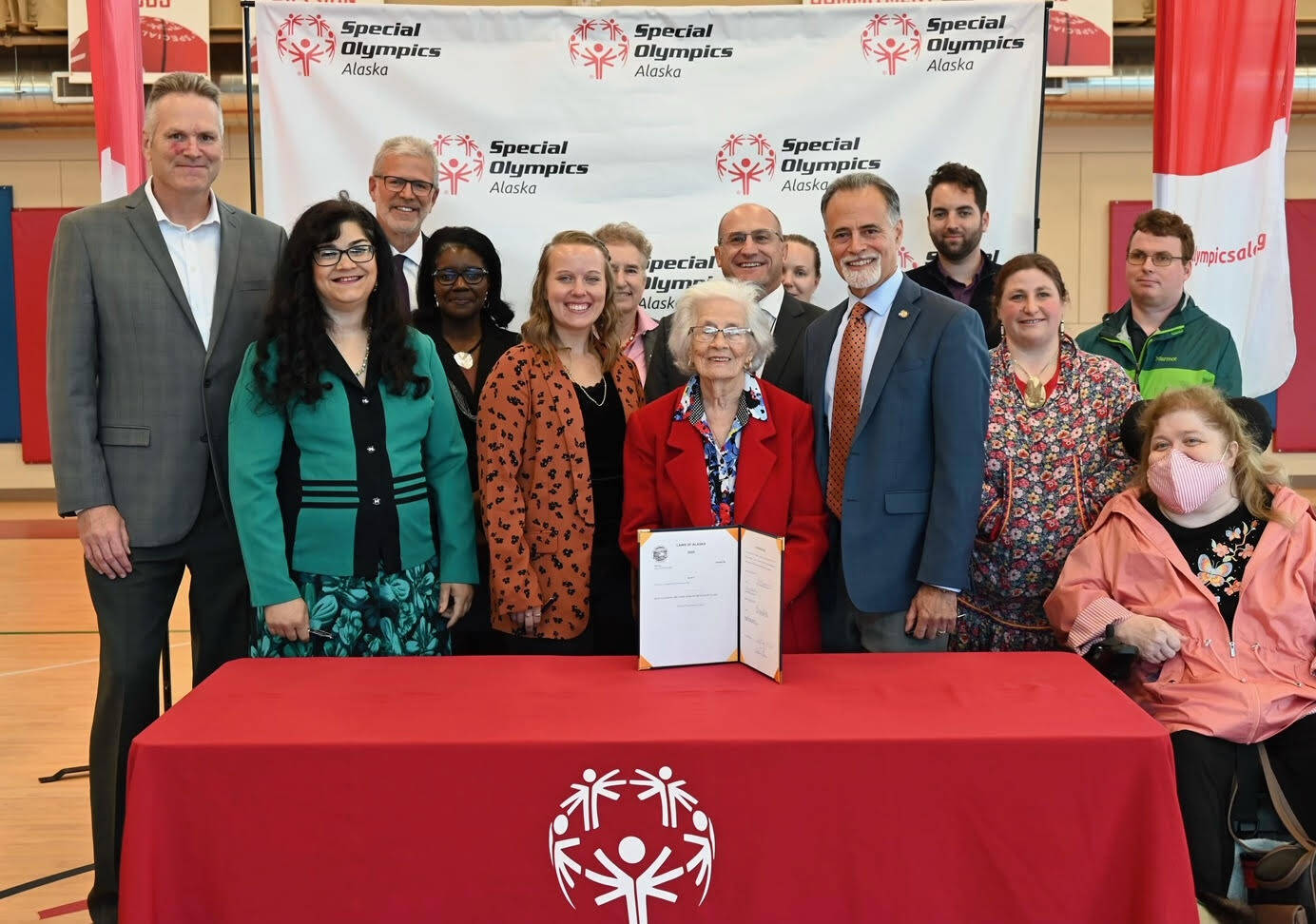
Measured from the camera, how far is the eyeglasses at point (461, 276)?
3107 mm

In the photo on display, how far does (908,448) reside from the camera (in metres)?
2.53

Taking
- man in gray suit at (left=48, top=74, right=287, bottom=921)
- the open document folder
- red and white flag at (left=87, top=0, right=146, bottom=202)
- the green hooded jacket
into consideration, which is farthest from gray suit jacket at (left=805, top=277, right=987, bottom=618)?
red and white flag at (left=87, top=0, right=146, bottom=202)

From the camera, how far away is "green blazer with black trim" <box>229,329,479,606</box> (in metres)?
2.38

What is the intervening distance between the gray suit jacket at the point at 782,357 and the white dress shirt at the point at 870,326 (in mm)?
169

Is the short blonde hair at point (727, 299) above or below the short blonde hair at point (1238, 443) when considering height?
above

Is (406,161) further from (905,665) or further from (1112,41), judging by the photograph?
(1112,41)

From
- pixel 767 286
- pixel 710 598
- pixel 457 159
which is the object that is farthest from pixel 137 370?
pixel 457 159

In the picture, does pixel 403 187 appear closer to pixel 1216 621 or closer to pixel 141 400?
pixel 141 400

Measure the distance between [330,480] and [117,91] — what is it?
1750 mm

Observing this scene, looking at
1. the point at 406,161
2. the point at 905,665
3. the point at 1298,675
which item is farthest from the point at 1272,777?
the point at 406,161

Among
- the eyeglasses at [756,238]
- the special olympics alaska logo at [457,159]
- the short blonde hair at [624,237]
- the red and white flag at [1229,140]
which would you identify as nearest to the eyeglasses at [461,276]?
the short blonde hair at [624,237]

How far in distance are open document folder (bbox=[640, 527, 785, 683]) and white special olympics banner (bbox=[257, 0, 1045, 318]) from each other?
2.30 m

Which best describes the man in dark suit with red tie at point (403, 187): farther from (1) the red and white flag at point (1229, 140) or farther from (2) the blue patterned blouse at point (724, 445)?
(1) the red and white flag at point (1229, 140)

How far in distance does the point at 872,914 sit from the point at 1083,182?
7806 millimetres
